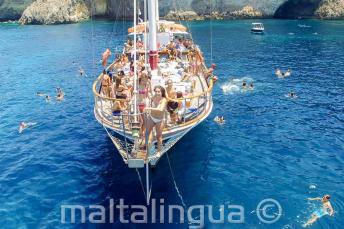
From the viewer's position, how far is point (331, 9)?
9369cm

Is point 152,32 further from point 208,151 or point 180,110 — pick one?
point 208,151

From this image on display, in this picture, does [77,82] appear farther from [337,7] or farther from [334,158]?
[337,7]

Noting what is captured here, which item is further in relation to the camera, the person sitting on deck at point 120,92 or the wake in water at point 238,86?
the wake in water at point 238,86

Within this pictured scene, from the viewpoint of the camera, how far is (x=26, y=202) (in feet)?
62.2

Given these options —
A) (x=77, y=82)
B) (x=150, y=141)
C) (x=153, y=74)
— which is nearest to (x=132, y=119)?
(x=150, y=141)

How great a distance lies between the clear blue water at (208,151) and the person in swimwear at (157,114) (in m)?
3.78

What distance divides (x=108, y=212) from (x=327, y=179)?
1255cm

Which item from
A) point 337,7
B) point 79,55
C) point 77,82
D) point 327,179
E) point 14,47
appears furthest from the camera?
point 337,7

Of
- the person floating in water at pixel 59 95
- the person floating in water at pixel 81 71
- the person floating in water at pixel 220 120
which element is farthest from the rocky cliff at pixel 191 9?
the person floating in water at pixel 220 120

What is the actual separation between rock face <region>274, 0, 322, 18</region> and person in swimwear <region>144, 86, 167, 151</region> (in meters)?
92.5

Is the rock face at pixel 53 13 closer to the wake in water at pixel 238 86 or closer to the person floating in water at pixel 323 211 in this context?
the wake in water at pixel 238 86
